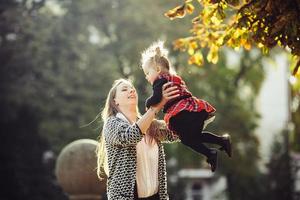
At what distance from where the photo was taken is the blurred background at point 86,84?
80.8ft

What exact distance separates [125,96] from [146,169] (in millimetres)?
645

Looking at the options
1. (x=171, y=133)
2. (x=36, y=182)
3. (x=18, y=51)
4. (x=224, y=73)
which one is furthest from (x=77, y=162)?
(x=224, y=73)

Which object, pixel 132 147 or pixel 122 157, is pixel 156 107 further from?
pixel 122 157

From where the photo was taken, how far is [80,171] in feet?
34.1

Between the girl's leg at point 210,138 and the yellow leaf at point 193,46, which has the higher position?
the yellow leaf at point 193,46

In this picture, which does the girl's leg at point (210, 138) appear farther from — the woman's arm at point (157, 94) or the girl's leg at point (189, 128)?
the woman's arm at point (157, 94)

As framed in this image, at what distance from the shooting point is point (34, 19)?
24875 millimetres

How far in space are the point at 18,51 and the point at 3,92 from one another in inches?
60.9

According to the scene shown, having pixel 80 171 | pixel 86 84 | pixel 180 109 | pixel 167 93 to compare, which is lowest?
pixel 80 171

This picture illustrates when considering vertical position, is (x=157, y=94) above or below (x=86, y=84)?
below

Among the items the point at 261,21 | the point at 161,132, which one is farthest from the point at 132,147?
the point at 261,21

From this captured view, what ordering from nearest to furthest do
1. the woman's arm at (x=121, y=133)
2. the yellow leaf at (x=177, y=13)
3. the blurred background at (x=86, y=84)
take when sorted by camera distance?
1. the woman's arm at (x=121, y=133)
2. the yellow leaf at (x=177, y=13)
3. the blurred background at (x=86, y=84)

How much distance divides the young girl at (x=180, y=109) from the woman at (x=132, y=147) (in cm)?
8

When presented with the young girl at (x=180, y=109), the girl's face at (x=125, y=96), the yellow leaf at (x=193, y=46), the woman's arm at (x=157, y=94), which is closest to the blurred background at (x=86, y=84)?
the yellow leaf at (x=193, y=46)
